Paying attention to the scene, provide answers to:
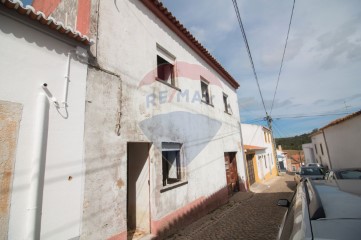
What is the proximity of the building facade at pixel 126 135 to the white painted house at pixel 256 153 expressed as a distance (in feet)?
29.8

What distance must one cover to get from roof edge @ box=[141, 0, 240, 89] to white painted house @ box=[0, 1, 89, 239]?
11.7 feet

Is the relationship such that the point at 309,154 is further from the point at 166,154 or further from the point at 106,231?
the point at 106,231

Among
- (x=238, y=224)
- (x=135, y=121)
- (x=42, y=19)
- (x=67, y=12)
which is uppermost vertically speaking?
(x=67, y=12)

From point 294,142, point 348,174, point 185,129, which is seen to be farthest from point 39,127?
point 294,142

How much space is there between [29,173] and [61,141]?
65 cm

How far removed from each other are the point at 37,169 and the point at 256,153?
64.5ft

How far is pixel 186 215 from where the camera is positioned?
6.41m

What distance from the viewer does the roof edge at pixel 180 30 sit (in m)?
6.52

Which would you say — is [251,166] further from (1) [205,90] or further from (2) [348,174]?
(2) [348,174]

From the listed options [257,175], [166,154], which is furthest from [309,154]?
[166,154]

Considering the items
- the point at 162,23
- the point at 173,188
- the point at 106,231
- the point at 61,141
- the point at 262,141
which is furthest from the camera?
the point at 262,141

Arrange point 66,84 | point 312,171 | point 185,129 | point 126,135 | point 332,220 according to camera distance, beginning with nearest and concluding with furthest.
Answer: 1. point 332,220
2. point 66,84
3. point 126,135
4. point 185,129
5. point 312,171

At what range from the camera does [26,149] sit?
304 cm

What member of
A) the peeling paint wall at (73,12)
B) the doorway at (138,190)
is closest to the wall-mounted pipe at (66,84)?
the peeling paint wall at (73,12)
